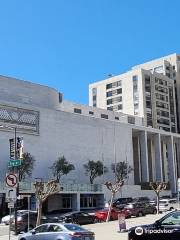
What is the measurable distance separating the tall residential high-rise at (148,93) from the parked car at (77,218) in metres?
A: 83.1

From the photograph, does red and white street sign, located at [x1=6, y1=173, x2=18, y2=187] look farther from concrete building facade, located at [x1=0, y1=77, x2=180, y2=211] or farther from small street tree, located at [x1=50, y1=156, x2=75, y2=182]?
small street tree, located at [x1=50, y1=156, x2=75, y2=182]

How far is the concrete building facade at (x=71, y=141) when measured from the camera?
7750 cm

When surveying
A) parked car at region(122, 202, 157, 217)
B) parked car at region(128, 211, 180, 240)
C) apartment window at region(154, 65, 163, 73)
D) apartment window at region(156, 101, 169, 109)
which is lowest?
parked car at region(122, 202, 157, 217)

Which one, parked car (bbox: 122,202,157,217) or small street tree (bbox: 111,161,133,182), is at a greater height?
small street tree (bbox: 111,161,133,182)

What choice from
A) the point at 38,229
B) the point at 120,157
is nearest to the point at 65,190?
the point at 120,157

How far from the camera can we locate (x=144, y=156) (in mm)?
105188

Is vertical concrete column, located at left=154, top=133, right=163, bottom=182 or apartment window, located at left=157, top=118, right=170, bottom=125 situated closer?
vertical concrete column, located at left=154, top=133, right=163, bottom=182

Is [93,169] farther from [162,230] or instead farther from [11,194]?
[162,230]

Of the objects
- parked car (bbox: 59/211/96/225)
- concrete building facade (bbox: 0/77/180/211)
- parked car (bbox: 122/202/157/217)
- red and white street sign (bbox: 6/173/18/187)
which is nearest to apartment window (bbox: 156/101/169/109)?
concrete building facade (bbox: 0/77/180/211)

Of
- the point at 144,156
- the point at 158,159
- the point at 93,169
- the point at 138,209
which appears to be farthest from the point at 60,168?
the point at 158,159

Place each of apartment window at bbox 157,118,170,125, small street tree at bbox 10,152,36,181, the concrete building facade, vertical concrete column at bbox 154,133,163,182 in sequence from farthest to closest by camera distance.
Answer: apartment window at bbox 157,118,170,125 → vertical concrete column at bbox 154,133,163,182 → the concrete building facade → small street tree at bbox 10,152,36,181

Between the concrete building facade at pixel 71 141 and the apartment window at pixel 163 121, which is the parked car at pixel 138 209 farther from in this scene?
the apartment window at pixel 163 121

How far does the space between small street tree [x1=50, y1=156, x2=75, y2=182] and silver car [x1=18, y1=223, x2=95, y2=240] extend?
195 ft

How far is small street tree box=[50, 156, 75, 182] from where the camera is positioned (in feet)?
268
